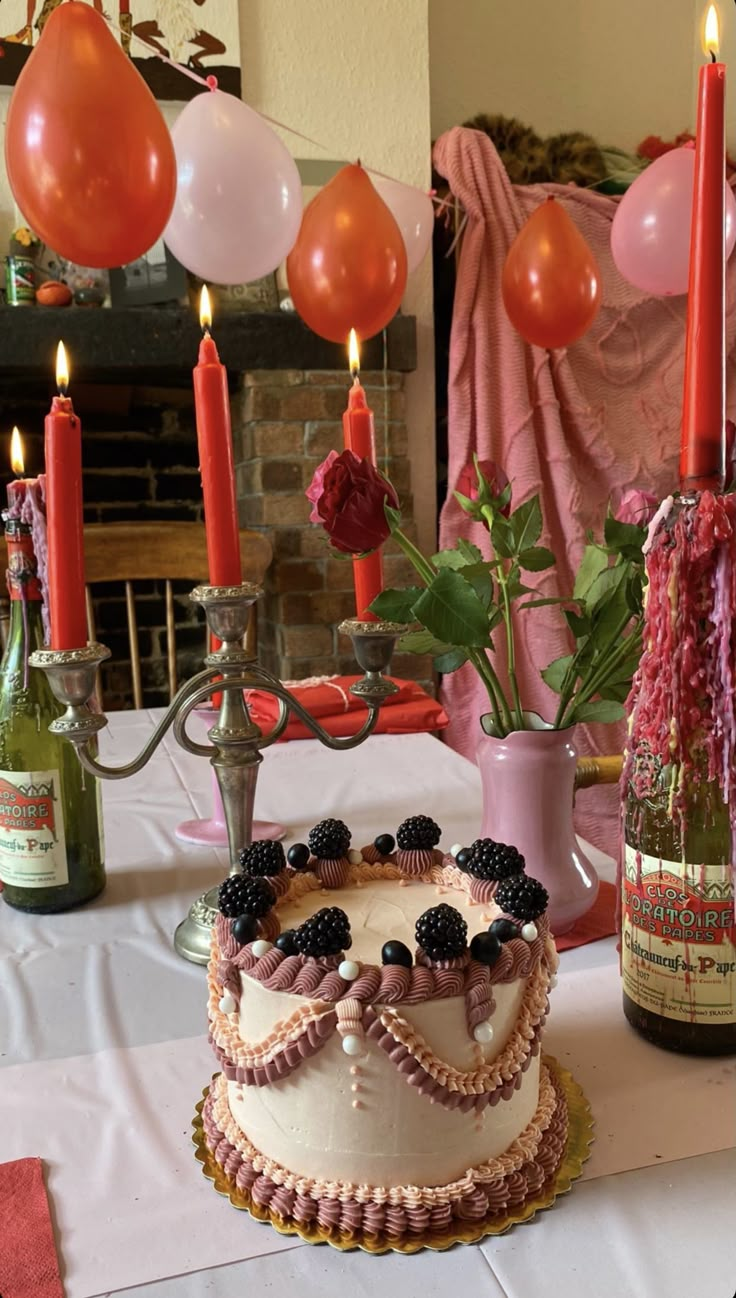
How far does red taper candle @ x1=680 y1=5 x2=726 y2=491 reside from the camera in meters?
0.43

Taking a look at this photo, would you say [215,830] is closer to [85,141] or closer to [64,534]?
[64,534]

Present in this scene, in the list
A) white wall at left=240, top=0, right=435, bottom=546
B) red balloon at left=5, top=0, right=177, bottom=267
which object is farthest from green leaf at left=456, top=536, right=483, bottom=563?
white wall at left=240, top=0, right=435, bottom=546

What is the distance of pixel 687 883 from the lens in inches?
19.2

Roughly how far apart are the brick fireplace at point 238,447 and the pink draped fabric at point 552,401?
0.17 metres

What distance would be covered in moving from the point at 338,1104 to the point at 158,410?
222 cm

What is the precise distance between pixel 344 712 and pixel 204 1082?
88 cm

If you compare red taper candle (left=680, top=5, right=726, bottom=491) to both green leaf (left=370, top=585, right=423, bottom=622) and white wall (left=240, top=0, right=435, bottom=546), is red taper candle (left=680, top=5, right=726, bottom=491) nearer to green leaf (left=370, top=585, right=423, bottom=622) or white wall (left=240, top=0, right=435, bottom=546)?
green leaf (left=370, top=585, right=423, bottom=622)

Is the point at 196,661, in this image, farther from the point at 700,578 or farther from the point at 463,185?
the point at 700,578

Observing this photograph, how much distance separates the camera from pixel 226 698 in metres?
0.62

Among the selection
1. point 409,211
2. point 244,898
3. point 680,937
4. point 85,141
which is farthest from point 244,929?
point 409,211

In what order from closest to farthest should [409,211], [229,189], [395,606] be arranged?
[395,606] < [229,189] < [409,211]

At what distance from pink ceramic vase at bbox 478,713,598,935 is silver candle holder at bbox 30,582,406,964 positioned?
0.10m

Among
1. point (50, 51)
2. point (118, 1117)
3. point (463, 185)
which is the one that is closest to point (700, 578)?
point (118, 1117)

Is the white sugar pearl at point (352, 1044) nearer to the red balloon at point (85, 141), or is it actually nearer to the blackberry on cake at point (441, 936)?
the blackberry on cake at point (441, 936)
